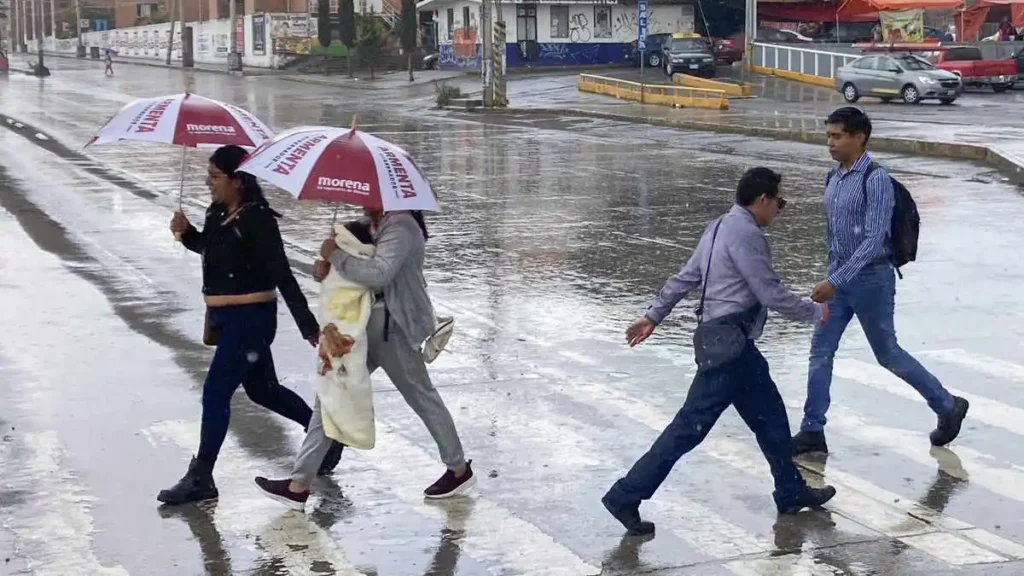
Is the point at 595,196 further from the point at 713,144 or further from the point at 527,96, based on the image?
the point at 527,96

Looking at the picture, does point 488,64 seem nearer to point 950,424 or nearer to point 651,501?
point 950,424

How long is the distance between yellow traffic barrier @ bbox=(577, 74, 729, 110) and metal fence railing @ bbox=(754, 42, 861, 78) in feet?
27.5

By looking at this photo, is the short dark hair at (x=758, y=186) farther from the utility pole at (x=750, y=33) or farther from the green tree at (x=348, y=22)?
the green tree at (x=348, y=22)

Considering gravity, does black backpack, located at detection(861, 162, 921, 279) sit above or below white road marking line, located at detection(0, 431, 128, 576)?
above

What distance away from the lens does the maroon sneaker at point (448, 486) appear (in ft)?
22.9

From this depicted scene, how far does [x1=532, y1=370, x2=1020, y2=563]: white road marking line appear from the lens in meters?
6.56

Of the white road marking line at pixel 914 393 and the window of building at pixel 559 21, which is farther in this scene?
the window of building at pixel 559 21

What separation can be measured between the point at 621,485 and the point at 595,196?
13.8 m

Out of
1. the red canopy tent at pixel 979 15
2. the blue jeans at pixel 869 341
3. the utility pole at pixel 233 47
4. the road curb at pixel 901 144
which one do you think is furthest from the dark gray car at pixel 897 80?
the utility pole at pixel 233 47

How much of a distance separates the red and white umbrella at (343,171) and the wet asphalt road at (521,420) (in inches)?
58.5

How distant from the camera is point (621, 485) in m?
6.52

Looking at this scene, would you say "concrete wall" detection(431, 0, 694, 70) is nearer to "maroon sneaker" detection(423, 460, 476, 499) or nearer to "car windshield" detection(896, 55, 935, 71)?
"car windshield" detection(896, 55, 935, 71)

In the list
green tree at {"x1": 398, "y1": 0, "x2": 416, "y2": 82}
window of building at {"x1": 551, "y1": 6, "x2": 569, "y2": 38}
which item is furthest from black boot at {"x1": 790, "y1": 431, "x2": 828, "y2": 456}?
green tree at {"x1": 398, "y1": 0, "x2": 416, "y2": 82}

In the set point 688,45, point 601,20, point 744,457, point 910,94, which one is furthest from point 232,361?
point 601,20
